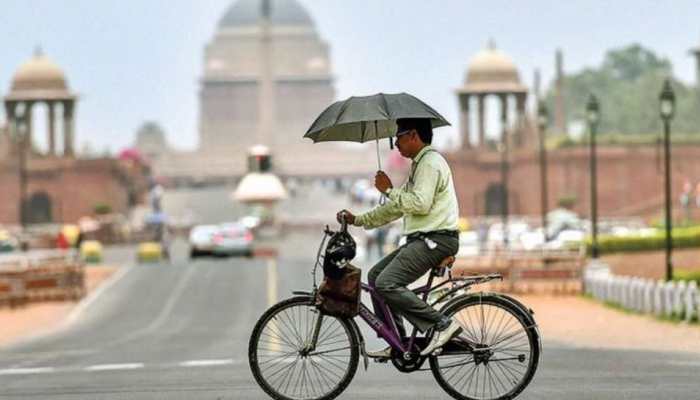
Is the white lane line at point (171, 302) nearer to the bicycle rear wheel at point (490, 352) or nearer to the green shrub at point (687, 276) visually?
the green shrub at point (687, 276)

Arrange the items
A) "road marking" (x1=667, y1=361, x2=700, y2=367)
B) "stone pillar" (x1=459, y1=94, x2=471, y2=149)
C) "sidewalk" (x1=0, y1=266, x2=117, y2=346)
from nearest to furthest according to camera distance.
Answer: "road marking" (x1=667, y1=361, x2=700, y2=367)
"sidewalk" (x1=0, y1=266, x2=117, y2=346)
"stone pillar" (x1=459, y1=94, x2=471, y2=149)

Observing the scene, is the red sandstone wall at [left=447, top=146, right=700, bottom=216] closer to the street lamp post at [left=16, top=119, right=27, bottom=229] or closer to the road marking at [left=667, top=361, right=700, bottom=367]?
the street lamp post at [left=16, top=119, right=27, bottom=229]

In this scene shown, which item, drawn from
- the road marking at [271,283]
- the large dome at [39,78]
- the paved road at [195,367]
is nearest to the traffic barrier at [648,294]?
the paved road at [195,367]

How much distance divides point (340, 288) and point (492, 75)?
9784 cm

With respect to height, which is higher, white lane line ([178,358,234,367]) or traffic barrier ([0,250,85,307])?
white lane line ([178,358,234,367])

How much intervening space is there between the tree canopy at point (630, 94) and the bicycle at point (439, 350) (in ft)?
319

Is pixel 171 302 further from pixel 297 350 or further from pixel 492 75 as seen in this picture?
pixel 492 75

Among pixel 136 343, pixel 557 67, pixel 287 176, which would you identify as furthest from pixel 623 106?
pixel 136 343

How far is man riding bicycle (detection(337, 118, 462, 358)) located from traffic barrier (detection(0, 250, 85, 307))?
90.3ft

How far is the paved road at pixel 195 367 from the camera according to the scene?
44.7ft

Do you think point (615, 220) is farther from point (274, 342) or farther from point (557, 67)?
point (274, 342)

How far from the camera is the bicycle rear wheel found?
11.9m

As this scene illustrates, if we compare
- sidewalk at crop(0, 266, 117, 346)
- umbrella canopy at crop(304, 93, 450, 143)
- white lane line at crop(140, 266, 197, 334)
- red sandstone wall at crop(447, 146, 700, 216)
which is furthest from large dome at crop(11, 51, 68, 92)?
umbrella canopy at crop(304, 93, 450, 143)

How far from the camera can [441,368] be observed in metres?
12.0
